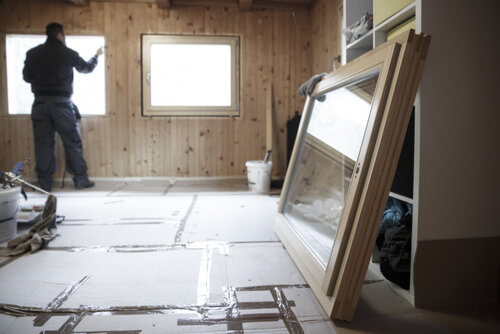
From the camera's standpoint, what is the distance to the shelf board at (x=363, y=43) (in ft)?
5.96

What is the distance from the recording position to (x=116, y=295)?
137cm

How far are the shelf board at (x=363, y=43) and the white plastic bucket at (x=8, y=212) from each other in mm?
2124

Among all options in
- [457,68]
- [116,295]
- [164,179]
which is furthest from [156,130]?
[457,68]

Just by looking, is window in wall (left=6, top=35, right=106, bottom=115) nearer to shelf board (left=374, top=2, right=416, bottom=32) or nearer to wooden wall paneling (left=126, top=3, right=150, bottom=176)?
wooden wall paneling (left=126, top=3, right=150, bottom=176)

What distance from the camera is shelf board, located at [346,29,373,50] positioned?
1818 mm

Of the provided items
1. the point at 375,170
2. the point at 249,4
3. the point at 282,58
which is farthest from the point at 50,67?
the point at 375,170

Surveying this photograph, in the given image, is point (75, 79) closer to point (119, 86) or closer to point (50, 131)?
point (119, 86)

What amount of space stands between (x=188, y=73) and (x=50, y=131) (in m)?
1.74

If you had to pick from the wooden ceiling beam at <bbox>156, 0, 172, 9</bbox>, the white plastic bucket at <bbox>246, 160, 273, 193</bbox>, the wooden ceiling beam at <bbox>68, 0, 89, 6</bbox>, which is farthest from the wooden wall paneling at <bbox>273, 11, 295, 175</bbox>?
the wooden ceiling beam at <bbox>68, 0, 89, 6</bbox>

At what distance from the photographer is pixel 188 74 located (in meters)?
4.40

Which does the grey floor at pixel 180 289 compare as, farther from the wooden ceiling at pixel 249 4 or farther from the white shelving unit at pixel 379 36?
the wooden ceiling at pixel 249 4

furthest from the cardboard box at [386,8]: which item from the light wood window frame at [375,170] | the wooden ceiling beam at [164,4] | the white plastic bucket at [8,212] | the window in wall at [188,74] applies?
the wooden ceiling beam at [164,4]

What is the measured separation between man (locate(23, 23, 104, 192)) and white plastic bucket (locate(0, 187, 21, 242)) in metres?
1.94

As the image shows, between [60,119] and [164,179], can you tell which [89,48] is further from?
[164,179]
